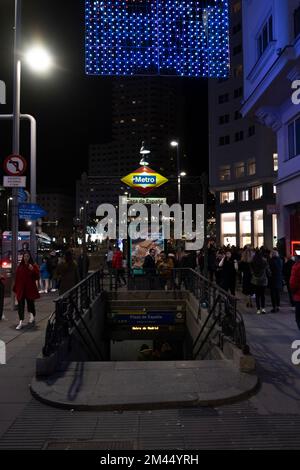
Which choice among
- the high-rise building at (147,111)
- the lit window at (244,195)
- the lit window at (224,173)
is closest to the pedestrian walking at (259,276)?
the lit window at (244,195)

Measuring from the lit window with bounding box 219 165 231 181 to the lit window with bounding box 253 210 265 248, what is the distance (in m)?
6.10

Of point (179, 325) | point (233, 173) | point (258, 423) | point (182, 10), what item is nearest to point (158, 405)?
point (258, 423)

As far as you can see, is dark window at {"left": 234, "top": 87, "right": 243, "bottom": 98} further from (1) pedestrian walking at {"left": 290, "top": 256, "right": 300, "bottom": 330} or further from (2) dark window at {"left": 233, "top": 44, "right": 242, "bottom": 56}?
(1) pedestrian walking at {"left": 290, "top": 256, "right": 300, "bottom": 330}

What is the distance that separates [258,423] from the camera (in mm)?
5352

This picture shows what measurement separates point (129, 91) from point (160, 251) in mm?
90913

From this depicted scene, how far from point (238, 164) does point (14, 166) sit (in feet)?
114

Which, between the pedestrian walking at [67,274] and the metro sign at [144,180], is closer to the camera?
the pedestrian walking at [67,274]

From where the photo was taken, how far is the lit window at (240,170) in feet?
147

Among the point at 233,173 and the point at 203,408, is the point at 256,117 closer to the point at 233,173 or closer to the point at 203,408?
the point at 203,408

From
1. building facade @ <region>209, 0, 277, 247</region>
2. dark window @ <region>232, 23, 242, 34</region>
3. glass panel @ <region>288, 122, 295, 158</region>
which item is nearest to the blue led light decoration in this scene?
glass panel @ <region>288, 122, 295, 158</region>

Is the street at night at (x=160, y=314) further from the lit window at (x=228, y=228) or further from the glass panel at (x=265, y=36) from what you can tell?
the lit window at (x=228, y=228)

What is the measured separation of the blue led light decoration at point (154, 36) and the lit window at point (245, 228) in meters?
34.7

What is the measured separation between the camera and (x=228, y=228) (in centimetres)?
4797

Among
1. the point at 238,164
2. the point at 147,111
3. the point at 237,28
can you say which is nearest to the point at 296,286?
the point at 238,164
